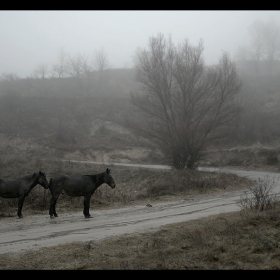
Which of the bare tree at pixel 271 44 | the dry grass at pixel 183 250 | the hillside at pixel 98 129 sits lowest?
the dry grass at pixel 183 250

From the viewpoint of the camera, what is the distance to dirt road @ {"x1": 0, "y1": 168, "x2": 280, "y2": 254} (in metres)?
9.83

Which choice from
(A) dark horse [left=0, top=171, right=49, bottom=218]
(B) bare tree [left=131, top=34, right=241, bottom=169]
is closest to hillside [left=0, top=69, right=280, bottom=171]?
(B) bare tree [left=131, top=34, right=241, bottom=169]

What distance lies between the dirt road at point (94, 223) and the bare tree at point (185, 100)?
1368 centimetres

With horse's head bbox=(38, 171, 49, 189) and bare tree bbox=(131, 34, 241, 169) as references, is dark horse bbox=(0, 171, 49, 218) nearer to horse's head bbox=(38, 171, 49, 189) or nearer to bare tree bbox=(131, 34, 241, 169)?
horse's head bbox=(38, 171, 49, 189)

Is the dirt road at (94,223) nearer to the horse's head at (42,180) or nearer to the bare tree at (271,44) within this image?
the horse's head at (42,180)

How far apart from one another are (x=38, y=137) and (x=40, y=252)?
51.1 metres

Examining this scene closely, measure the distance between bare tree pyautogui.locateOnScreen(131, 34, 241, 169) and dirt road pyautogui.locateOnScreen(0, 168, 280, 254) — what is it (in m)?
13.7

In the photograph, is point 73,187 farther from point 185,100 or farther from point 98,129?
point 98,129

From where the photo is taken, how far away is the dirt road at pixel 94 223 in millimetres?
9827

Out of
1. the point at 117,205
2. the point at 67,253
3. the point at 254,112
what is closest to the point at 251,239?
the point at 67,253

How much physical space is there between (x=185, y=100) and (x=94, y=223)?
21.0 m

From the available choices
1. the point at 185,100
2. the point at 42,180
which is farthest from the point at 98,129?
the point at 42,180

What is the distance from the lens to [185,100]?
3170 centimetres

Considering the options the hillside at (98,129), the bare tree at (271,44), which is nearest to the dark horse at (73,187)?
the hillside at (98,129)
